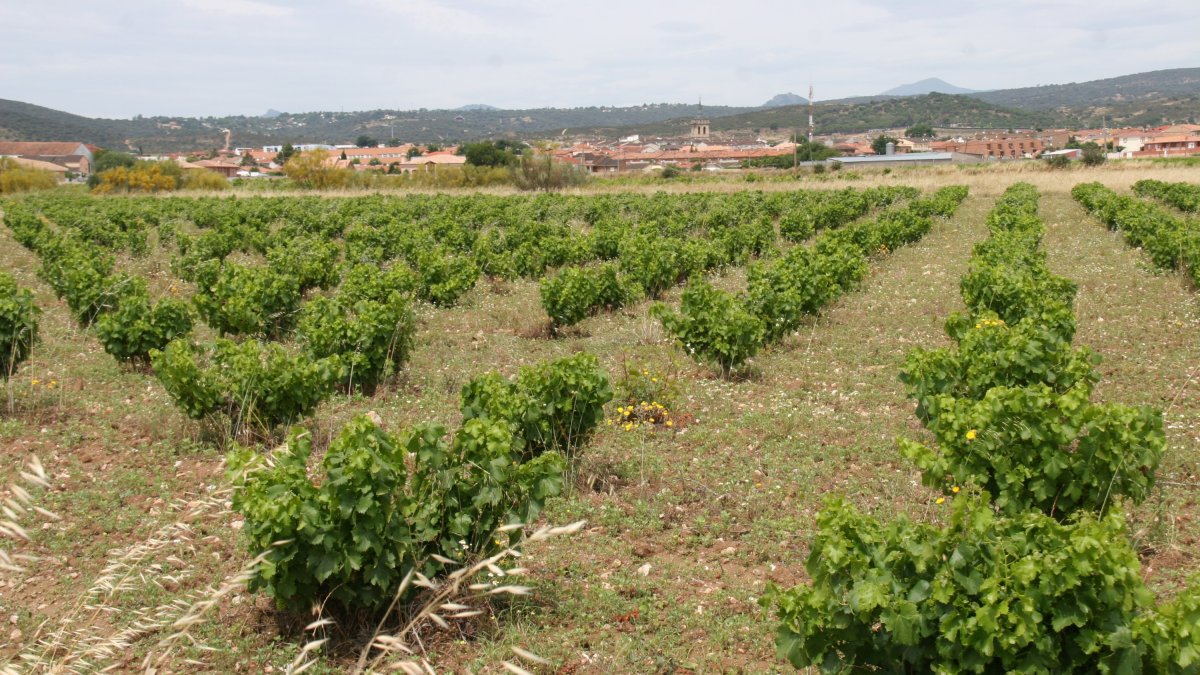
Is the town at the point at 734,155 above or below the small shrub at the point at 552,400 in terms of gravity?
above

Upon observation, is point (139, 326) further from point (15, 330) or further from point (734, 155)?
point (734, 155)

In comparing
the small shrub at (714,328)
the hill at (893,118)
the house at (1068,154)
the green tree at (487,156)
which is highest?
the hill at (893,118)

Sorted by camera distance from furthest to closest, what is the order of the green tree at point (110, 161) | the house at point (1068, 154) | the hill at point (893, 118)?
1. the hill at point (893, 118)
2. the green tree at point (110, 161)
3. the house at point (1068, 154)

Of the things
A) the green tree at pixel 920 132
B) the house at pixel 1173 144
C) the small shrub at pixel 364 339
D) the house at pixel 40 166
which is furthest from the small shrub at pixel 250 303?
the green tree at pixel 920 132

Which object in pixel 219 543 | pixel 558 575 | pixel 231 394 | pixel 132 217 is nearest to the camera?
pixel 558 575

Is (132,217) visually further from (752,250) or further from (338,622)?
(338,622)

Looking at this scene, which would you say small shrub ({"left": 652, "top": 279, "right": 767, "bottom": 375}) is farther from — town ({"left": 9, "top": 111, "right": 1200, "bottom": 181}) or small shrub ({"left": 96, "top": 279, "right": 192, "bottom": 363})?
town ({"left": 9, "top": 111, "right": 1200, "bottom": 181})

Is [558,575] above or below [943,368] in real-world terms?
below

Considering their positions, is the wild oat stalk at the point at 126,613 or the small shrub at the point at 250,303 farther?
the small shrub at the point at 250,303

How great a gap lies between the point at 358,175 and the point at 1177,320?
167 ft

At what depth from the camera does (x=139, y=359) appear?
1082cm

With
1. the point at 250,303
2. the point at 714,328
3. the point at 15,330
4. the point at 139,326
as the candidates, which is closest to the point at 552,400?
the point at 714,328

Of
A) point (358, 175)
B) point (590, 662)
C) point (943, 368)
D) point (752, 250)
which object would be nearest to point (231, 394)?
point (590, 662)

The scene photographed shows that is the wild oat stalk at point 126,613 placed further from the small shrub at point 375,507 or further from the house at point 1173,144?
the house at point 1173,144
